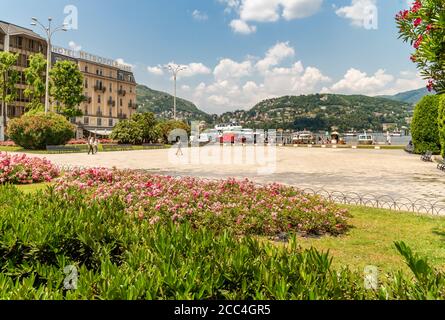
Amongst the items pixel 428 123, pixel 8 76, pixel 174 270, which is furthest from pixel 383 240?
pixel 8 76

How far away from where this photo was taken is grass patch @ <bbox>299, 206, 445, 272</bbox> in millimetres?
5289

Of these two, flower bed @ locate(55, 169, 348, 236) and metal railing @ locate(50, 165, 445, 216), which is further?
metal railing @ locate(50, 165, 445, 216)

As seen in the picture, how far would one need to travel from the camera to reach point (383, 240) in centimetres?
631

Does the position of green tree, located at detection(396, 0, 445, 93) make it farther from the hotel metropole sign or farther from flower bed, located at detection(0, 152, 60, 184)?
the hotel metropole sign

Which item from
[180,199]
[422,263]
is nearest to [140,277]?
[422,263]

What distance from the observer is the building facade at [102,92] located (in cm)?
7606

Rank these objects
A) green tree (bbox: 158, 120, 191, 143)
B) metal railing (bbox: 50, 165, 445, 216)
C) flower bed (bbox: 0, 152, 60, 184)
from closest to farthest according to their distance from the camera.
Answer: metal railing (bbox: 50, 165, 445, 216) < flower bed (bbox: 0, 152, 60, 184) < green tree (bbox: 158, 120, 191, 143)

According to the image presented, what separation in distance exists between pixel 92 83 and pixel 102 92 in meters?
3.24

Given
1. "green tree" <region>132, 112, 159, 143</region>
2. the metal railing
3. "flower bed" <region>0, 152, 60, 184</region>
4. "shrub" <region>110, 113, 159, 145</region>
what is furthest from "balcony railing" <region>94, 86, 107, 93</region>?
the metal railing

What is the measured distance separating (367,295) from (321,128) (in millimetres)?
194833

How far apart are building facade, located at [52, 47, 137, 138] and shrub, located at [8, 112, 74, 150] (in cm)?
3736

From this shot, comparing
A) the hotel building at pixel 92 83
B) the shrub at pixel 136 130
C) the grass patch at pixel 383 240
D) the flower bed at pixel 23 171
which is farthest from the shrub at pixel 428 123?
the hotel building at pixel 92 83

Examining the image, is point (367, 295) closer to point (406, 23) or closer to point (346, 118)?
point (406, 23)
